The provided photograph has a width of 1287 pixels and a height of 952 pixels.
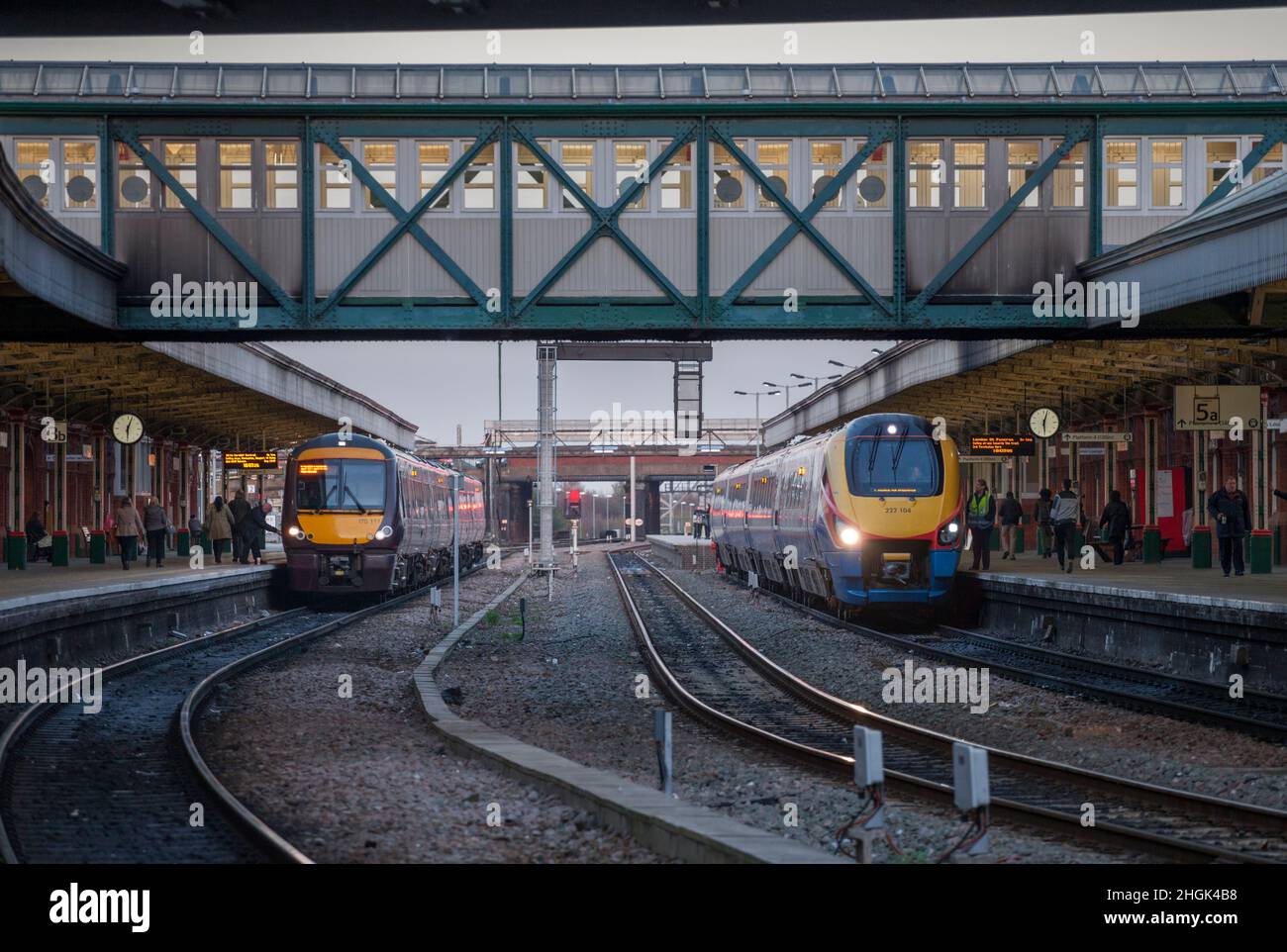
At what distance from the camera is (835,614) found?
2742cm

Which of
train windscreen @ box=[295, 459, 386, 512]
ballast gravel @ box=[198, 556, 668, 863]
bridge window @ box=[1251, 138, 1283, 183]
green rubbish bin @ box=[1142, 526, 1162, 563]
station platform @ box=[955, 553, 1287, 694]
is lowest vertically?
ballast gravel @ box=[198, 556, 668, 863]

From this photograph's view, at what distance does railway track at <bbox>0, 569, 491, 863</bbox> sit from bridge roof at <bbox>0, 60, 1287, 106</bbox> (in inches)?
534

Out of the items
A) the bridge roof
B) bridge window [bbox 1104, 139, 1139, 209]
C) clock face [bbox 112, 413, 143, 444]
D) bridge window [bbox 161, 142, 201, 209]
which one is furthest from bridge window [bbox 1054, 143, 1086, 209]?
clock face [bbox 112, 413, 143, 444]

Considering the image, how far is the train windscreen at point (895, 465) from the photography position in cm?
2331

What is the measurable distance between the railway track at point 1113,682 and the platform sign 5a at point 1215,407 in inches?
189

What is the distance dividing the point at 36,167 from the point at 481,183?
19.4 ft

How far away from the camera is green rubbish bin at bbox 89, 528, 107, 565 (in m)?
34.0

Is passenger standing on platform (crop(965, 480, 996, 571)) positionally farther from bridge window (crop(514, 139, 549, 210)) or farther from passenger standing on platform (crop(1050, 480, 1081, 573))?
bridge window (crop(514, 139, 549, 210))

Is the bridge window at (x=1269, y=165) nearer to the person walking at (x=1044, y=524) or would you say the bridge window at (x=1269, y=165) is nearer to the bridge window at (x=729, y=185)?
the person walking at (x=1044, y=524)

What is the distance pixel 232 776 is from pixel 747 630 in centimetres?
1564

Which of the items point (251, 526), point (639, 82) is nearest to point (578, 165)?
point (639, 82)

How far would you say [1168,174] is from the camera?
67.2 ft

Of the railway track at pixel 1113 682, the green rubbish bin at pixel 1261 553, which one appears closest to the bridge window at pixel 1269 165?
the green rubbish bin at pixel 1261 553

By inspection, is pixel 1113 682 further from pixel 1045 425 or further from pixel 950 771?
pixel 1045 425
